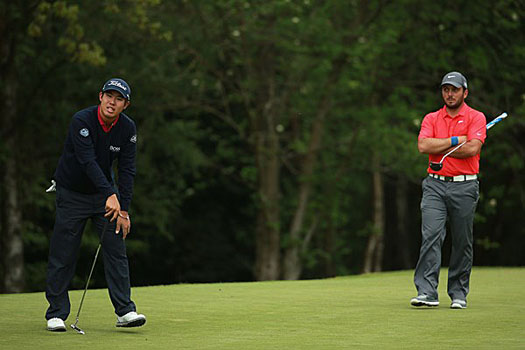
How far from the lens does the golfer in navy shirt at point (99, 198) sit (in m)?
7.93

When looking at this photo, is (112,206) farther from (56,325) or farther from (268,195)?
(268,195)

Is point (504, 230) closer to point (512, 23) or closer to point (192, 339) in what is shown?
point (512, 23)

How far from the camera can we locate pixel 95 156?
801 cm

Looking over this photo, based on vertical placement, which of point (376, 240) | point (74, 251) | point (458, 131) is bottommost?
point (376, 240)

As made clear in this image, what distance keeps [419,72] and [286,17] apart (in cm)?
373

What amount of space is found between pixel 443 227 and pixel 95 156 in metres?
3.68

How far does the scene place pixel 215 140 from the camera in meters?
30.4

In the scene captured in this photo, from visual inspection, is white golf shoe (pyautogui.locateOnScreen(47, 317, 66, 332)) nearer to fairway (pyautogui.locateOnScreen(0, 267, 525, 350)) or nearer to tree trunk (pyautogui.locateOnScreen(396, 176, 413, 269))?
fairway (pyautogui.locateOnScreen(0, 267, 525, 350))

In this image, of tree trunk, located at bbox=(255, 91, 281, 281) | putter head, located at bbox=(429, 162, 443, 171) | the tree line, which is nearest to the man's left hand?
putter head, located at bbox=(429, 162, 443, 171)

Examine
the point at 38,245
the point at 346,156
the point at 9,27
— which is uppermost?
the point at 9,27

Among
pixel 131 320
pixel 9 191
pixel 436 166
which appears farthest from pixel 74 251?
pixel 9 191

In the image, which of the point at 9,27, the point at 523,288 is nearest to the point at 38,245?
the point at 9,27

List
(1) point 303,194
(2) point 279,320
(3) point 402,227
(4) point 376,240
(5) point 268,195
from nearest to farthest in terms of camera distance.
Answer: (2) point 279,320 → (5) point 268,195 → (1) point 303,194 → (4) point 376,240 → (3) point 402,227

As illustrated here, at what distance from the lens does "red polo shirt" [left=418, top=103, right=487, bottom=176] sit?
9961mm
